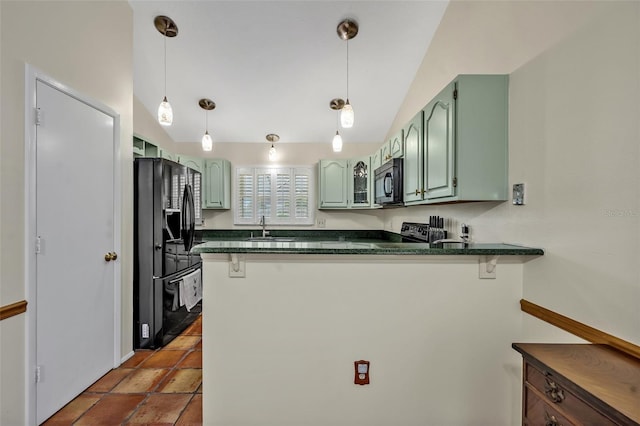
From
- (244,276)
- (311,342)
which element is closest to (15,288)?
(244,276)

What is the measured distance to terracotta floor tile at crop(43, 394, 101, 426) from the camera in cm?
168

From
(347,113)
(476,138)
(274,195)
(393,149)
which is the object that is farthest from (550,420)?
(274,195)

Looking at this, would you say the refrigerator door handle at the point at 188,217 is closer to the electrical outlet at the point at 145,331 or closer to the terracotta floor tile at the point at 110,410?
the electrical outlet at the point at 145,331

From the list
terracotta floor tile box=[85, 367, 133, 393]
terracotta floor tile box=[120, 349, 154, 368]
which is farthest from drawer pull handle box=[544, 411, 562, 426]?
terracotta floor tile box=[120, 349, 154, 368]

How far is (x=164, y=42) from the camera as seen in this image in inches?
105

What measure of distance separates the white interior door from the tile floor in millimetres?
110

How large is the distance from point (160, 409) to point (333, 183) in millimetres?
3190

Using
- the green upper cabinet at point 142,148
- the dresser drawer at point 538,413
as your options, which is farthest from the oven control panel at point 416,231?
the green upper cabinet at point 142,148

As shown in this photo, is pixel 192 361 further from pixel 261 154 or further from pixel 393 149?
pixel 261 154

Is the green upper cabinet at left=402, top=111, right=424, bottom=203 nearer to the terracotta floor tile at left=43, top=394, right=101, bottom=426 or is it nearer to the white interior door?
the white interior door

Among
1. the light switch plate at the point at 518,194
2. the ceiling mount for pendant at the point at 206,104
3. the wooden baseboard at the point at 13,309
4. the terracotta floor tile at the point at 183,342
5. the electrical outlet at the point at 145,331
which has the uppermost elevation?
the ceiling mount for pendant at the point at 206,104

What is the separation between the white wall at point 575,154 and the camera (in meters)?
1.03

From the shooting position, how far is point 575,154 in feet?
4.01

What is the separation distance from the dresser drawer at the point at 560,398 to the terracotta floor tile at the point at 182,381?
2.06m
